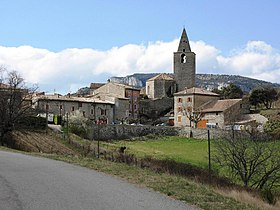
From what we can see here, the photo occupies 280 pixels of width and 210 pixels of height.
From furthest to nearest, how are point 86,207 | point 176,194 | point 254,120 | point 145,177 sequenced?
1. point 254,120
2. point 145,177
3. point 176,194
4. point 86,207

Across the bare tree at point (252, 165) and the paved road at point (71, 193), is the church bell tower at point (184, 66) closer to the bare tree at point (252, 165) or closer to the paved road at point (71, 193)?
the bare tree at point (252, 165)

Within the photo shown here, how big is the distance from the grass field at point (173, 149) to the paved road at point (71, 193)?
24971 mm

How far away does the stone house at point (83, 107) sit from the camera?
7119 centimetres

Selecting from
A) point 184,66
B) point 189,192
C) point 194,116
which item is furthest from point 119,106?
point 189,192

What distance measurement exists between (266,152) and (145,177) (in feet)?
60.1

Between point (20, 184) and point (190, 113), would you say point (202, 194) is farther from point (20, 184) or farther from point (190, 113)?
point (190, 113)

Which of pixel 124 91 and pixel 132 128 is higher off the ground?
pixel 124 91

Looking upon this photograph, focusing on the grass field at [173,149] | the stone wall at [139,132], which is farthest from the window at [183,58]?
the grass field at [173,149]

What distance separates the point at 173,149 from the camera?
170 ft

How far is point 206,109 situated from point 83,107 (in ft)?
68.5

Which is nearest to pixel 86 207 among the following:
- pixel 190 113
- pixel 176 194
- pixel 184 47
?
pixel 176 194

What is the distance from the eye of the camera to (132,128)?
64250 mm

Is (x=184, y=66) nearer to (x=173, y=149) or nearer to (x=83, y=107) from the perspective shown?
(x=83, y=107)

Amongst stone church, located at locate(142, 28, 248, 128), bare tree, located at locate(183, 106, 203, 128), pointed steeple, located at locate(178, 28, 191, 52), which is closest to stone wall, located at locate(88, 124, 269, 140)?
stone church, located at locate(142, 28, 248, 128)
